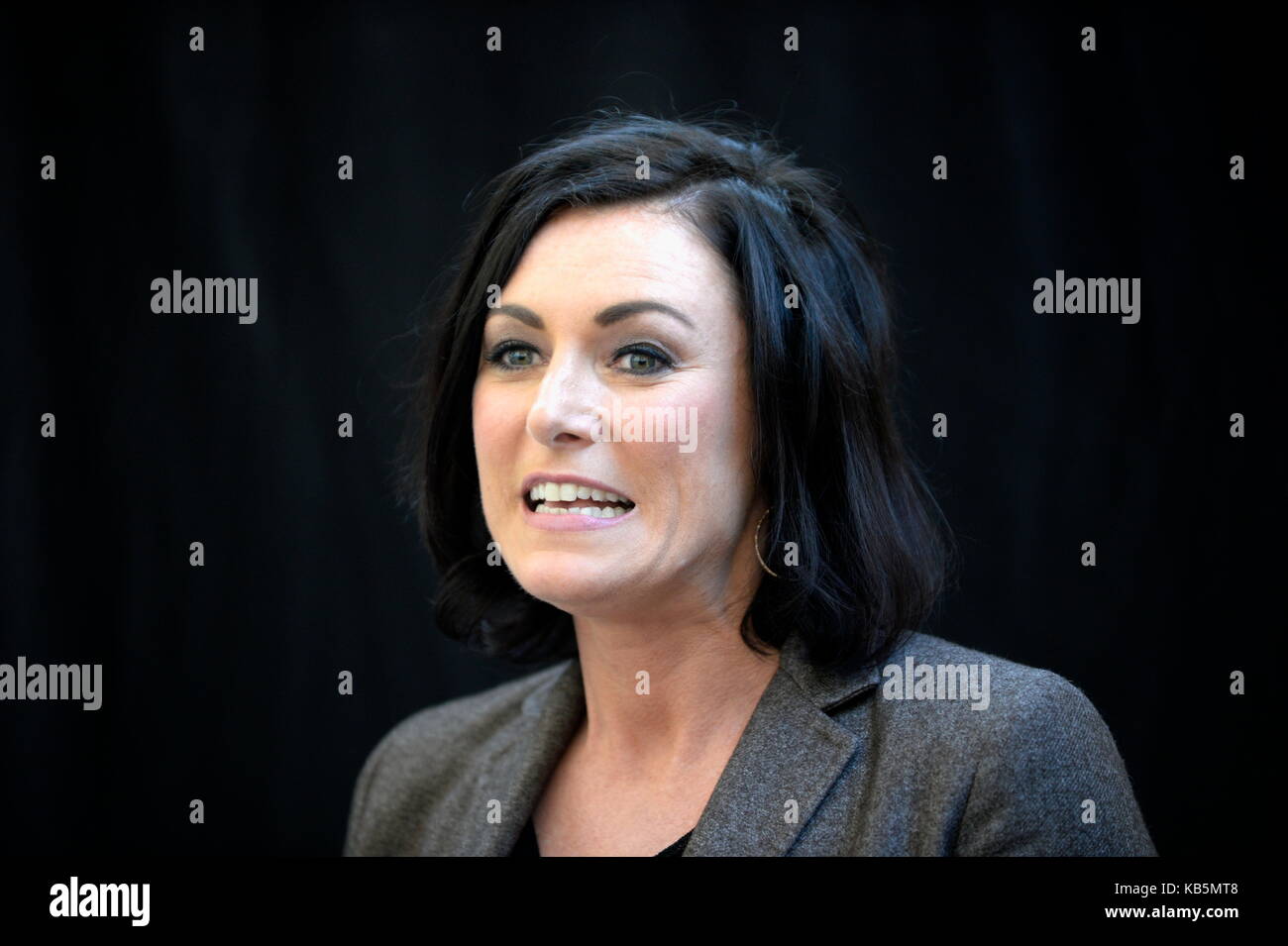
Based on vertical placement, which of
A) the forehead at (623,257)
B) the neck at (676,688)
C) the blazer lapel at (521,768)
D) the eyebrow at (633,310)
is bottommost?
the blazer lapel at (521,768)

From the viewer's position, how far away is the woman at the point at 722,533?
6.53 feet

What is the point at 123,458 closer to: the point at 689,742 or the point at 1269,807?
the point at 689,742

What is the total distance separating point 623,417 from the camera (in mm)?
2074

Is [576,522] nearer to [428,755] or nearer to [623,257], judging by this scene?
[623,257]

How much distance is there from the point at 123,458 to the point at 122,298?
0.36 metres

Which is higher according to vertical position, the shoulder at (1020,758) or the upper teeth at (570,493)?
the upper teeth at (570,493)

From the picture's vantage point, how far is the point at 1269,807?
257 centimetres

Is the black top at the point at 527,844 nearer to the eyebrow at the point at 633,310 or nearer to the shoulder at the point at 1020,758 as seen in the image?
the shoulder at the point at 1020,758

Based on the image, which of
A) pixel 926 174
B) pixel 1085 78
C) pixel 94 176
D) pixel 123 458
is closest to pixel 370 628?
pixel 123 458

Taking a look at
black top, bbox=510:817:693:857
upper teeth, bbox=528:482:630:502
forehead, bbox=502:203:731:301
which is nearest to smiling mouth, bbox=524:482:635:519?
upper teeth, bbox=528:482:630:502

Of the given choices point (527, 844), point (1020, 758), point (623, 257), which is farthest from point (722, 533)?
point (527, 844)

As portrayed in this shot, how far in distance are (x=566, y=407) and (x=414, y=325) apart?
94cm

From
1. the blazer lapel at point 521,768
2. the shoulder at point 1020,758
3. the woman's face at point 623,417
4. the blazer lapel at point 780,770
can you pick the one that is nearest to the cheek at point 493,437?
the woman's face at point 623,417

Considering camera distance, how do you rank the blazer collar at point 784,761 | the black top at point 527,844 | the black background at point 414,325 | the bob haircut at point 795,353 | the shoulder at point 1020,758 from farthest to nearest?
the black background at point 414,325 < the black top at point 527,844 < the bob haircut at point 795,353 < the blazer collar at point 784,761 < the shoulder at point 1020,758
